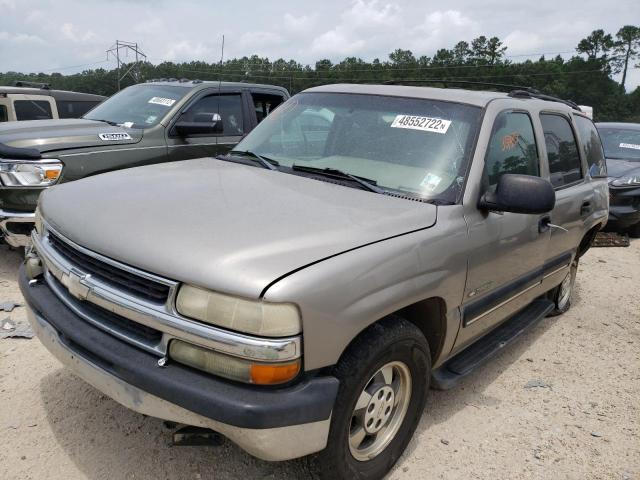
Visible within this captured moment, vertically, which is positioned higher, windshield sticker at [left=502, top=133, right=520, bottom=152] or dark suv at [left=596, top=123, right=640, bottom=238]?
windshield sticker at [left=502, top=133, right=520, bottom=152]

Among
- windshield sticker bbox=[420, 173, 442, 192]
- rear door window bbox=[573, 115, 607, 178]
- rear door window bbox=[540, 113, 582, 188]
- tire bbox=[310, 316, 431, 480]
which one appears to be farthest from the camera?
rear door window bbox=[573, 115, 607, 178]

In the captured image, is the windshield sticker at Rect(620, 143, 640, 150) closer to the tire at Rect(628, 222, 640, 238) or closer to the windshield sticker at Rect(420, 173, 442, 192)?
the tire at Rect(628, 222, 640, 238)

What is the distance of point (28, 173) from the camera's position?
4586 mm

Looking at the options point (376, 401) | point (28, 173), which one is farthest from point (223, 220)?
point (28, 173)

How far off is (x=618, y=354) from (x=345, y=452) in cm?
300

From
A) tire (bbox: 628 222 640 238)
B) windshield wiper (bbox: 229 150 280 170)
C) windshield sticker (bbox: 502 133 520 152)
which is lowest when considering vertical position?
tire (bbox: 628 222 640 238)

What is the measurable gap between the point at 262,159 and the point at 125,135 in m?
2.57

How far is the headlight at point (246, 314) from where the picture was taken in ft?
6.06

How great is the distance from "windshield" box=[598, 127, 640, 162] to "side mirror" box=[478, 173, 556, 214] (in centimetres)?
725

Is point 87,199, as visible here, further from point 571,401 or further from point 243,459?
point 571,401

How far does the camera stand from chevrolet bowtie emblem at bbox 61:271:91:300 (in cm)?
223

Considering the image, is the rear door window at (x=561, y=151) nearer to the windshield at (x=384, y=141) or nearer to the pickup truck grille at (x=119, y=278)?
the windshield at (x=384, y=141)

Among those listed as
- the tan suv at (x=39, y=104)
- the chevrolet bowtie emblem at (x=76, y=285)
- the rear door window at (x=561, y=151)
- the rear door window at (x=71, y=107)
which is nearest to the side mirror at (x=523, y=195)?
the rear door window at (x=561, y=151)

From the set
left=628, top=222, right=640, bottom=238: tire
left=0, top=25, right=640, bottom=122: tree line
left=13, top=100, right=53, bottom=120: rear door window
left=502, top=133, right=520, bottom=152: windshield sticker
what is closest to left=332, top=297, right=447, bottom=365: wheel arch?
left=502, top=133, right=520, bottom=152: windshield sticker
